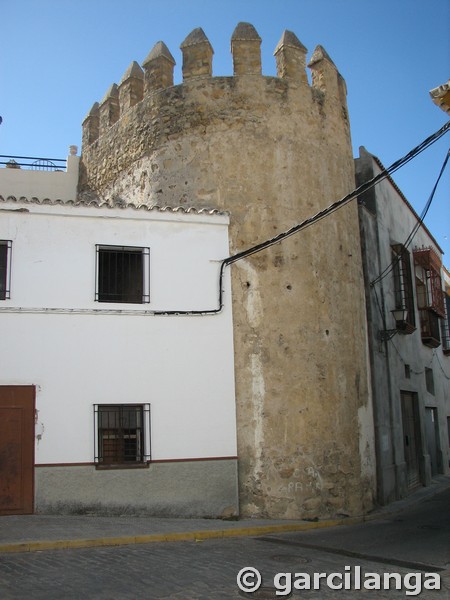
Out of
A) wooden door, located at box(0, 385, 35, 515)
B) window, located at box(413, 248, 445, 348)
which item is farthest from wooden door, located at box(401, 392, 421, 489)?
wooden door, located at box(0, 385, 35, 515)

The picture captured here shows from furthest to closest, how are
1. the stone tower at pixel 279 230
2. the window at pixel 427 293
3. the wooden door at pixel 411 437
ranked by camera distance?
the window at pixel 427 293, the wooden door at pixel 411 437, the stone tower at pixel 279 230

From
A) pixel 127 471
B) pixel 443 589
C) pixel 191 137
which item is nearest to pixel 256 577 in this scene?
pixel 443 589

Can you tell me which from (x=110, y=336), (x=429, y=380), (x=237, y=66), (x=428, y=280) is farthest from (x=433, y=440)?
(x=237, y=66)

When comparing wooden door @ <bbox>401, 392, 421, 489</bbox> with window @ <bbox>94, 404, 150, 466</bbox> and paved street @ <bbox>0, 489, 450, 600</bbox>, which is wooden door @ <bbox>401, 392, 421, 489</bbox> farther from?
window @ <bbox>94, 404, 150, 466</bbox>

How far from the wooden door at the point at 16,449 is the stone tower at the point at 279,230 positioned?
3.55m

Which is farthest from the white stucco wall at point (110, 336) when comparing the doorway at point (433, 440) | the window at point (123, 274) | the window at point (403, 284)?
the doorway at point (433, 440)

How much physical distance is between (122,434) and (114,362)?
121 cm

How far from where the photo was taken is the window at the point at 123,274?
37.1 feet

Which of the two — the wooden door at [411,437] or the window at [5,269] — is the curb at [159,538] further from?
the wooden door at [411,437]

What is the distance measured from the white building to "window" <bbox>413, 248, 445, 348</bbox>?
30.9ft

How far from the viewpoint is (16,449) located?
1031cm

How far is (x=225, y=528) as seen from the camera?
390 inches

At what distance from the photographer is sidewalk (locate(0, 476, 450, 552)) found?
8.41 meters

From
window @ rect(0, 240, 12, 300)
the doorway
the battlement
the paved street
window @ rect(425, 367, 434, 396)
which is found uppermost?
the battlement
